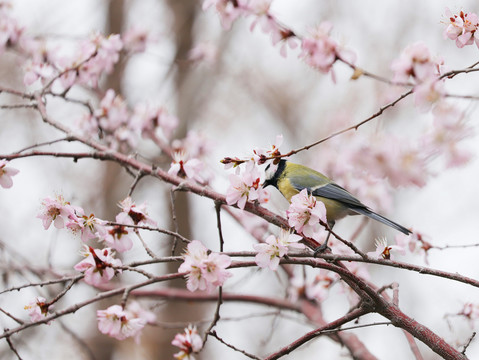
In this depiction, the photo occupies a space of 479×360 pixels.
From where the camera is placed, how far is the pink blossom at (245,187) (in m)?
1.85

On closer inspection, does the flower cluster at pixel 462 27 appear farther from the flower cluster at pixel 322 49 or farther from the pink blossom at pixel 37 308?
the pink blossom at pixel 37 308

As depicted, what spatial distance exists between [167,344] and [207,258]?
4461mm

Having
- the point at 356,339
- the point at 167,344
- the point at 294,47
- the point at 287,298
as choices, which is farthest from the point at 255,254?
the point at 167,344

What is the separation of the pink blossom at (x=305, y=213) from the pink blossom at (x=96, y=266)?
571 mm

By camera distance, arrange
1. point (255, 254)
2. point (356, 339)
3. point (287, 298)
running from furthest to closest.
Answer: point (287, 298) → point (356, 339) → point (255, 254)

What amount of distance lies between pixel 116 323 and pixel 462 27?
1.60 metres

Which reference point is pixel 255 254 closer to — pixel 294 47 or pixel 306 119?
pixel 294 47

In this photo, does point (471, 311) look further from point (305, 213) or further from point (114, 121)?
point (114, 121)

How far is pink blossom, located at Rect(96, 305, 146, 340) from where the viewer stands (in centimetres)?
193

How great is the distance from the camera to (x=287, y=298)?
3.35m

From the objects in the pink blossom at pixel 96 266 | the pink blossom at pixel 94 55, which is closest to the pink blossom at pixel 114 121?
the pink blossom at pixel 94 55

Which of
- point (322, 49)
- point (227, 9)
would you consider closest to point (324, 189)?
point (322, 49)

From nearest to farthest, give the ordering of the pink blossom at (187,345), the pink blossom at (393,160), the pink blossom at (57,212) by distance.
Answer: the pink blossom at (57,212)
the pink blossom at (187,345)
the pink blossom at (393,160)

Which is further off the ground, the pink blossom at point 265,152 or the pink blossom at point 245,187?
the pink blossom at point 265,152
